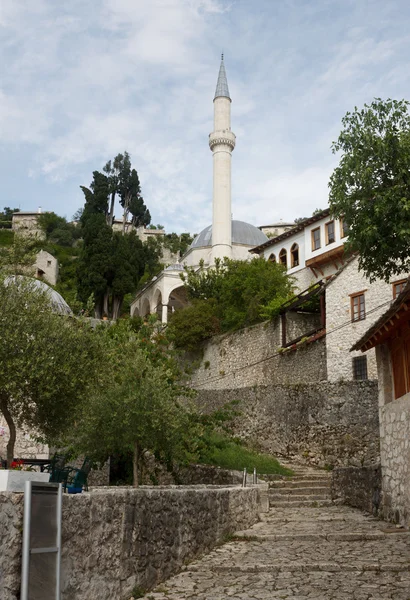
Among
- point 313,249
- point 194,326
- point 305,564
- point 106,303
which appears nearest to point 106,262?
point 106,303

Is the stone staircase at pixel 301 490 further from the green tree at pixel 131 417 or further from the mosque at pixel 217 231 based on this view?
the mosque at pixel 217 231

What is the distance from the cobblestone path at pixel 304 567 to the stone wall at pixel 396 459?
505 millimetres

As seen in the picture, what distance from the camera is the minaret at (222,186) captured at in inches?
1769

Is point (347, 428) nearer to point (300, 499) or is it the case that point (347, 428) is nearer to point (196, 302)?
point (300, 499)

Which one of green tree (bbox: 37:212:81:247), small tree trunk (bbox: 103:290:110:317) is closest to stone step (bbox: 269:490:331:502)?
small tree trunk (bbox: 103:290:110:317)

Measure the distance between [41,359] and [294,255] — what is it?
91.0 ft

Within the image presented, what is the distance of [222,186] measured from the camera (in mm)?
44812

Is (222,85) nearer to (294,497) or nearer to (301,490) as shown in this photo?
(301,490)

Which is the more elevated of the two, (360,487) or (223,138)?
(223,138)

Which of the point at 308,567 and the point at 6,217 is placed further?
the point at 6,217

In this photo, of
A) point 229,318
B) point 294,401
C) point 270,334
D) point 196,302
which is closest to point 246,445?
point 294,401

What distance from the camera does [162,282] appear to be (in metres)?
44.4

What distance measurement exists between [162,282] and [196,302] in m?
8.85

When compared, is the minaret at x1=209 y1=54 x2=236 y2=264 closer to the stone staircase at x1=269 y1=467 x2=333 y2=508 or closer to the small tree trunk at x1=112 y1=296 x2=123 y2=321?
the small tree trunk at x1=112 y1=296 x2=123 y2=321
